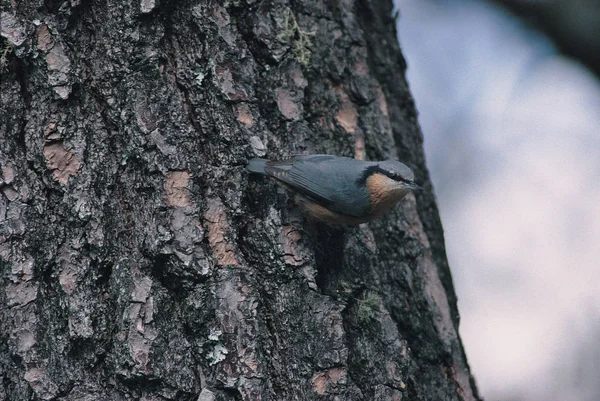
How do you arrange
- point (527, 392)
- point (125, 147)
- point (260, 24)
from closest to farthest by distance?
1. point (125, 147)
2. point (260, 24)
3. point (527, 392)

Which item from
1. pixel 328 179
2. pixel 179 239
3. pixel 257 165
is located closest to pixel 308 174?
pixel 328 179

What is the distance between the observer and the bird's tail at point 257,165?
225cm

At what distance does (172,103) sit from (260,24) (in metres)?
0.46

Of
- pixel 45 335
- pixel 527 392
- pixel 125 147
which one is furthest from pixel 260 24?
pixel 527 392

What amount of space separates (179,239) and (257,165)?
0.38 m

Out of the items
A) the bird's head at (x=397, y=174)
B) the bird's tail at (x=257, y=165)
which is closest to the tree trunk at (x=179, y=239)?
the bird's tail at (x=257, y=165)

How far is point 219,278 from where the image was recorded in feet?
6.80

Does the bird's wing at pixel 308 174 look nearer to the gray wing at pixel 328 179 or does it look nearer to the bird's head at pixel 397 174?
the gray wing at pixel 328 179

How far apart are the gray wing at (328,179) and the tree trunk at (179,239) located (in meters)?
0.06

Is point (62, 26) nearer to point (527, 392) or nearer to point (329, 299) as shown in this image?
point (329, 299)

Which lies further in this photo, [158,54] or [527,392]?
[527,392]

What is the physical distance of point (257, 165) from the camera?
227 cm

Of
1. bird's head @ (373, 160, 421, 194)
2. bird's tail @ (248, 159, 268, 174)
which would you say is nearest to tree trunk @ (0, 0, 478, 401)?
bird's tail @ (248, 159, 268, 174)

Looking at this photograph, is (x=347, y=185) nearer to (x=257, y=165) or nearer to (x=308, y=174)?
(x=308, y=174)
